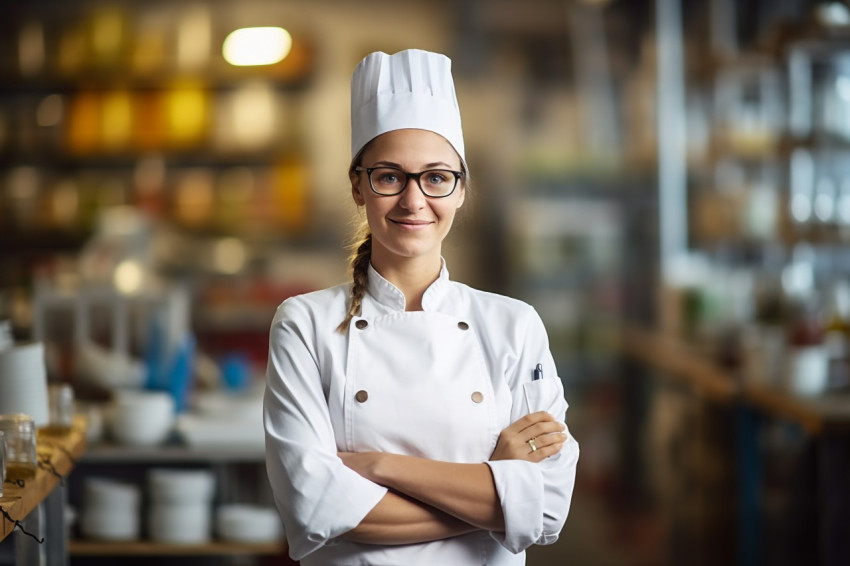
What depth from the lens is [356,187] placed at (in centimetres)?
167

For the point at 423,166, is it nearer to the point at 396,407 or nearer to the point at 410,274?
the point at 410,274

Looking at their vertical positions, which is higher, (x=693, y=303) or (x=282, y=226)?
(x=282, y=226)

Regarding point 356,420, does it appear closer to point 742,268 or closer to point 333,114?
point 742,268

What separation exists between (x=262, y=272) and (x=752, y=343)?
4142mm

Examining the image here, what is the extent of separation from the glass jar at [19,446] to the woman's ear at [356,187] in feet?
2.53

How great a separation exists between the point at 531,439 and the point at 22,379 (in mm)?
1175

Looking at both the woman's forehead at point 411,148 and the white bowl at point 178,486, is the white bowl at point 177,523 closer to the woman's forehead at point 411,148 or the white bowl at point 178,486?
the white bowl at point 178,486

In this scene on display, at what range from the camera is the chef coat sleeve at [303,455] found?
1.51 meters

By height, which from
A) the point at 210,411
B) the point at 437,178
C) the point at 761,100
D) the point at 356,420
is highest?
the point at 761,100

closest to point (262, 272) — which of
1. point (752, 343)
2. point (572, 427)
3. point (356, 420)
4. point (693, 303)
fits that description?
point (572, 427)

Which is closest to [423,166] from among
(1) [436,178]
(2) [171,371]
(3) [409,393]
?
(1) [436,178]

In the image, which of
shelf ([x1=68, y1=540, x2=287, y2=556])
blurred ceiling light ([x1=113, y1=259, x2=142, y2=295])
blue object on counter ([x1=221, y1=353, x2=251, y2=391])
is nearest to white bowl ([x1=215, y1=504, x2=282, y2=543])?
shelf ([x1=68, y1=540, x2=287, y2=556])

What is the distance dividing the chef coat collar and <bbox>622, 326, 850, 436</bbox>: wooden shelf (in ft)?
6.55

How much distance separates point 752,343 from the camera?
4109 mm
